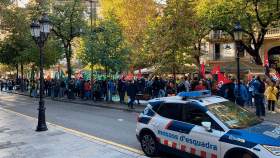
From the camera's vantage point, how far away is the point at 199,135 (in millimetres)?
4809

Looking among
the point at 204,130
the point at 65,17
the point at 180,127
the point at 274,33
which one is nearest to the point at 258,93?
the point at 180,127

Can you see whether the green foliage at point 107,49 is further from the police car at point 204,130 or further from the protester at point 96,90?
the police car at point 204,130

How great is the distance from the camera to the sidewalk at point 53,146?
605 centimetres

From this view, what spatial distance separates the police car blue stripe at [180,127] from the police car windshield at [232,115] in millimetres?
584

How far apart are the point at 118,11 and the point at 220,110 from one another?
81.6 ft

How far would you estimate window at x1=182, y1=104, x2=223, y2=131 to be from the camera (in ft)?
15.7

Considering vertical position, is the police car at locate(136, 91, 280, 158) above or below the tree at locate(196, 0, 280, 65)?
below

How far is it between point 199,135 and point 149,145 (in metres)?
1.56

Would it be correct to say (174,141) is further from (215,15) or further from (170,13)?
(215,15)

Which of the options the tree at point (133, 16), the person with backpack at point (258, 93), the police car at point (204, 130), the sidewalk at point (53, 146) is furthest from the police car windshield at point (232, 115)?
the tree at point (133, 16)

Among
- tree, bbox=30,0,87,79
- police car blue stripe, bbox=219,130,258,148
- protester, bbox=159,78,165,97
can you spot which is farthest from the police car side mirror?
tree, bbox=30,0,87,79

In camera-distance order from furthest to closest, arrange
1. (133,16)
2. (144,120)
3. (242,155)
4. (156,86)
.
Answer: (133,16) → (156,86) → (144,120) → (242,155)

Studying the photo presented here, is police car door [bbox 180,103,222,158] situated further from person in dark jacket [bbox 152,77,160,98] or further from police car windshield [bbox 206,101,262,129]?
person in dark jacket [bbox 152,77,160,98]

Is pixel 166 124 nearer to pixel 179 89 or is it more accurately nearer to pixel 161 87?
pixel 161 87
